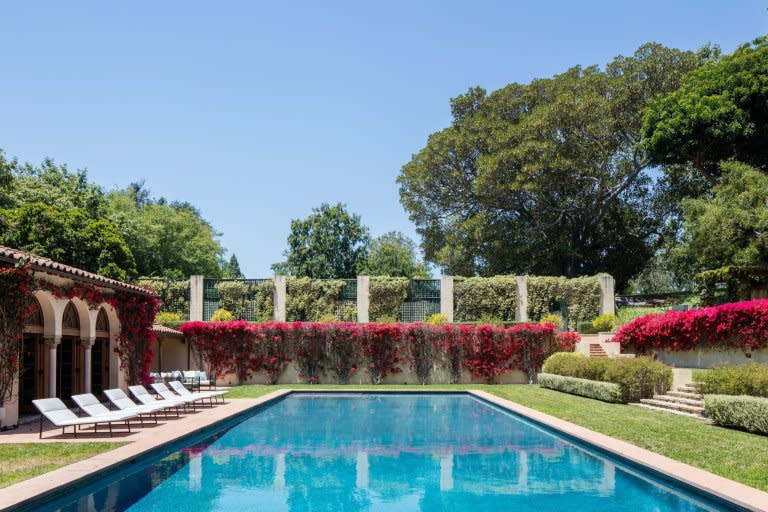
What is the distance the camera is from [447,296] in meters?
32.8

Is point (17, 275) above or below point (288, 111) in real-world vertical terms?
below

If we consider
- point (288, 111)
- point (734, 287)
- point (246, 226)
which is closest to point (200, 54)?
point (288, 111)

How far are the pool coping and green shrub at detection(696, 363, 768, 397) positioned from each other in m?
3.07

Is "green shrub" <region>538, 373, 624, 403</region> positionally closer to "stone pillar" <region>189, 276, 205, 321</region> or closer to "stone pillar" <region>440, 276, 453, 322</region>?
"stone pillar" <region>440, 276, 453, 322</region>

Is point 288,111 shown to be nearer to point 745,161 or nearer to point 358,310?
point 358,310

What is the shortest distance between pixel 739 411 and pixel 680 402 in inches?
152

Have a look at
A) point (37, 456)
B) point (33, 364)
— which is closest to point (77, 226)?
point (33, 364)

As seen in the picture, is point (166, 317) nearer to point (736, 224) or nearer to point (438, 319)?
point (438, 319)

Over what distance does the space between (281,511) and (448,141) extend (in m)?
34.5

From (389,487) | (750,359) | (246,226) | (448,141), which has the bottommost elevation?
(389,487)

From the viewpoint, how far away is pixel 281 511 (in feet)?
26.2

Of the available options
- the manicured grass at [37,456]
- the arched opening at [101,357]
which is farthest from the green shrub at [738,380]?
the arched opening at [101,357]

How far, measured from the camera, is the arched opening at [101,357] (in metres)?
17.7

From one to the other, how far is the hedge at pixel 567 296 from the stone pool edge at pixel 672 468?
1844cm
